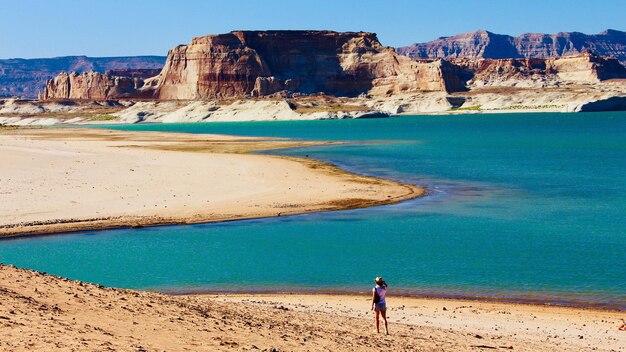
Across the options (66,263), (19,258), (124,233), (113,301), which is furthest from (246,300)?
(124,233)

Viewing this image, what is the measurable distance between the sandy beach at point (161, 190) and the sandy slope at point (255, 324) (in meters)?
17.4

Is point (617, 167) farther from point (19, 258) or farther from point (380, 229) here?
point (19, 258)

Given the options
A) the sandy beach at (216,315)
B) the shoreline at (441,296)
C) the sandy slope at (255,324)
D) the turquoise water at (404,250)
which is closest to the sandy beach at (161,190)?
the sandy beach at (216,315)

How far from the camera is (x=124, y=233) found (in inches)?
1302

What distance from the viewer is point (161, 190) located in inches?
1740

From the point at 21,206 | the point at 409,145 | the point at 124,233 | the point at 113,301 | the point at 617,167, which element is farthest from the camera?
the point at 409,145

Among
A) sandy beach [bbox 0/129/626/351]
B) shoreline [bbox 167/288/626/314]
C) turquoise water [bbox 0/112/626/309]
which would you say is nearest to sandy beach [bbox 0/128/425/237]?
sandy beach [bbox 0/129/626/351]

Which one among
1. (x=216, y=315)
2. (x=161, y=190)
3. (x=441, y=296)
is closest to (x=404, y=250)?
(x=441, y=296)

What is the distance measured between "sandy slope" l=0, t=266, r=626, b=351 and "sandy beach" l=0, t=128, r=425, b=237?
57.0ft

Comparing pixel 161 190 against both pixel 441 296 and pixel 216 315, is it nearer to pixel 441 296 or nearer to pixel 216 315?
pixel 441 296

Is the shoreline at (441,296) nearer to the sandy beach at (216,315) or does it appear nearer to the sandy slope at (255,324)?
the sandy beach at (216,315)

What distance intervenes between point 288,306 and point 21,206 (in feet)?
73.8

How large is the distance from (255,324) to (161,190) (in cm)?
3001

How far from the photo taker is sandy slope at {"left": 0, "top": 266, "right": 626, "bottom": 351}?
41.3 feet
